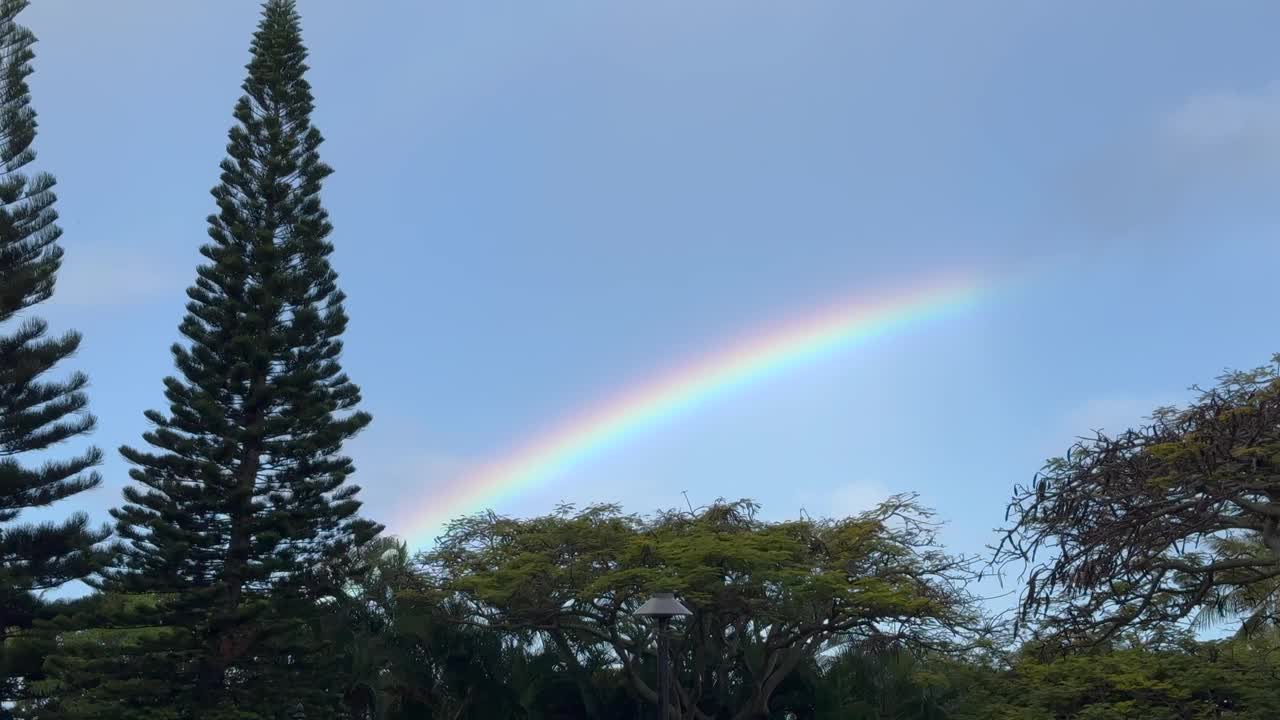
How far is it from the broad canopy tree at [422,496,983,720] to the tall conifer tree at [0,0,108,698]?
7486mm

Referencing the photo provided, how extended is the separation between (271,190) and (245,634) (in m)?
8.54

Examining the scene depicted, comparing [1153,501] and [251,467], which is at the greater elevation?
[251,467]

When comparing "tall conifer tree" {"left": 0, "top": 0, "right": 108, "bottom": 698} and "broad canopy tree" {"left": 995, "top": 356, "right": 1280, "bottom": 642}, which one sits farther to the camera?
"tall conifer tree" {"left": 0, "top": 0, "right": 108, "bottom": 698}

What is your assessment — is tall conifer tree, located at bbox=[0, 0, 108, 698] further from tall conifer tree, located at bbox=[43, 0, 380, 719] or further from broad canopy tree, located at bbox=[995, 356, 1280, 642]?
broad canopy tree, located at bbox=[995, 356, 1280, 642]

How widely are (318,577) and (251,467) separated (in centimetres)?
240

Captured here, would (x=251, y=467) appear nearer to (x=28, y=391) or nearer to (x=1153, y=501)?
(x=28, y=391)

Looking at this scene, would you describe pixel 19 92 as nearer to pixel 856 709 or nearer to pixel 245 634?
pixel 245 634

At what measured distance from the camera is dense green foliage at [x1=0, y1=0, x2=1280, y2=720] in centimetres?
1973

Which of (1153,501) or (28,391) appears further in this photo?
(28,391)

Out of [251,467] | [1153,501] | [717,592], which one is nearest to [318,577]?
[251,467]

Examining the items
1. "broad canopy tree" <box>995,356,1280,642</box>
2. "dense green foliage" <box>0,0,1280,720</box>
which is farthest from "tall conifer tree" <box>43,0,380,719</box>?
"broad canopy tree" <box>995,356,1280,642</box>

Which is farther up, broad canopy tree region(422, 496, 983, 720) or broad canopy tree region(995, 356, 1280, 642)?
broad canopy tree region(422, 496, 983, 720)

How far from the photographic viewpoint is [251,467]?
2164 centimetres

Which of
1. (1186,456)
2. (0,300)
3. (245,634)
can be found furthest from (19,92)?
(1186,456)
